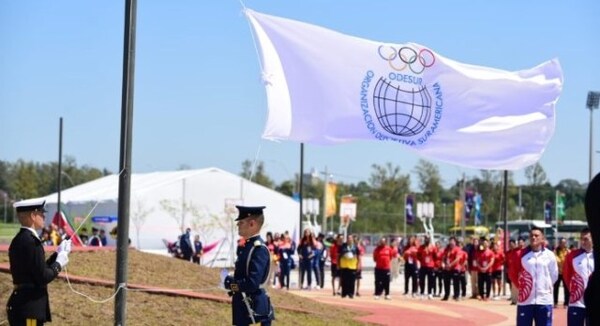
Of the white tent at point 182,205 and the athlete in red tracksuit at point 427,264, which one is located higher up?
the white tent at point 182,205

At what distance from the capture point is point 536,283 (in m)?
12.8

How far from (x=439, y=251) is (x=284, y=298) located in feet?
36.6

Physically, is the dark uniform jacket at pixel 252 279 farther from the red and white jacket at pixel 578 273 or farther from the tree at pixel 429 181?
the tree at pixel 429 181

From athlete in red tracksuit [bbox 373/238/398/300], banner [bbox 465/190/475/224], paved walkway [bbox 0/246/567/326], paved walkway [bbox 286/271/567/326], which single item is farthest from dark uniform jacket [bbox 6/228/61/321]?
banner [bbox 465/190/475/224]

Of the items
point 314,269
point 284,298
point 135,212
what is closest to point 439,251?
point 314,269

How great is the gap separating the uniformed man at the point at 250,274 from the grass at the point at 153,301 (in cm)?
477

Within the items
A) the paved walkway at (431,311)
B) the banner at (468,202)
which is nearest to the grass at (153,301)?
the paved walkway at (431,311)

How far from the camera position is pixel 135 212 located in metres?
55.6

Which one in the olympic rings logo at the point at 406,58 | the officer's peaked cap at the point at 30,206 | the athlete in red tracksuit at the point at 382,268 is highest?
the olympic rings logo at the point at 406,58

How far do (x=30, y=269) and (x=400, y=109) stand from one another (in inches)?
169

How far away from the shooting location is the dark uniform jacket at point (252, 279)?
31.6 ft

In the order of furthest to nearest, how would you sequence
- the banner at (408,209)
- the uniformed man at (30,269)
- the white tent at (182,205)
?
1. the banner at (408,209)
2. the white tent at (182,205)
3. the uniformed man at (30,269)

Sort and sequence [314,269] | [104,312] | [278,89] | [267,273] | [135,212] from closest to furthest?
[267,273] < [278,89] < [104,312] < [314,269] < [135,212]

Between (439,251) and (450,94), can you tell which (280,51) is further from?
(439,251)
